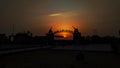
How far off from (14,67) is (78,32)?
3170 inches

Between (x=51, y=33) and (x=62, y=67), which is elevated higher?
(x=51, y=33)

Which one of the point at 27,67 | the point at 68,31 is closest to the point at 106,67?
the point at 27,67

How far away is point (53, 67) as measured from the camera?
14.3 metres

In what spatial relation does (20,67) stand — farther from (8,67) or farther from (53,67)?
(53,67)

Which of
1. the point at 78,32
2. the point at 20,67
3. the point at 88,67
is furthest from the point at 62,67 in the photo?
the point at 78,32

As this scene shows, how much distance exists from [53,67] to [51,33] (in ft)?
264

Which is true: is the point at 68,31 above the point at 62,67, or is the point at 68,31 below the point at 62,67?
above

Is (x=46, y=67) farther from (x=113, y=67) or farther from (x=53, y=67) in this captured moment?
(x=113, y=67)

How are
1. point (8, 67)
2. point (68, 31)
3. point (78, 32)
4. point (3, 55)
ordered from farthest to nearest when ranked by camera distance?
point (68, 31)
point (78, 32)
point (3, 55)
point (8, 67)

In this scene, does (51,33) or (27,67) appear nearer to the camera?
(27,67)

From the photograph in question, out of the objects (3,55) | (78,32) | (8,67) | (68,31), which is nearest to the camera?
(8,67)

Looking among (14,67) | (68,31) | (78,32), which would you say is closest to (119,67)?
(14,67)

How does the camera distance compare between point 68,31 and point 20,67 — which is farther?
point 68,31

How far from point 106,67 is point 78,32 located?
79.3 metres
